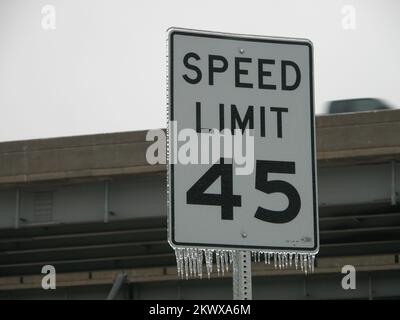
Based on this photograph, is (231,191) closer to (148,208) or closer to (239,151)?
(239,151)

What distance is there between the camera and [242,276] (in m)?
5.72

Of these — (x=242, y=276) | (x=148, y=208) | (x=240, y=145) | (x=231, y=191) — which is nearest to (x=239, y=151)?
(x=240, y=145)

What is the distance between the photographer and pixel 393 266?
28000 millimetres

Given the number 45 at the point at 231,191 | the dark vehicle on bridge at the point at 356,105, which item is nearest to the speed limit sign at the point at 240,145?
the number 45 at the point at 231,191

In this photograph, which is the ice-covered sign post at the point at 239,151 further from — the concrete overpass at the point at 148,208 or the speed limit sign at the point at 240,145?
the concrete overpass at the point at 148,208

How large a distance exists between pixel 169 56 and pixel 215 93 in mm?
313

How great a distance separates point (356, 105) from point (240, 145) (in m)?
27.8

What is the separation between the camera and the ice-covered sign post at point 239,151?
5.85 m

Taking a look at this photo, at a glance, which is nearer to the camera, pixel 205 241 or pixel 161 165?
pixel 205 241

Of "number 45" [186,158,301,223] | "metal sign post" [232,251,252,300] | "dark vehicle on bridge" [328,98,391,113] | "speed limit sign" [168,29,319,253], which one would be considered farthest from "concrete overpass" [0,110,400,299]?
"metal sign post" [232,251,252,300]

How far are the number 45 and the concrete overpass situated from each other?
20358 millimetres
